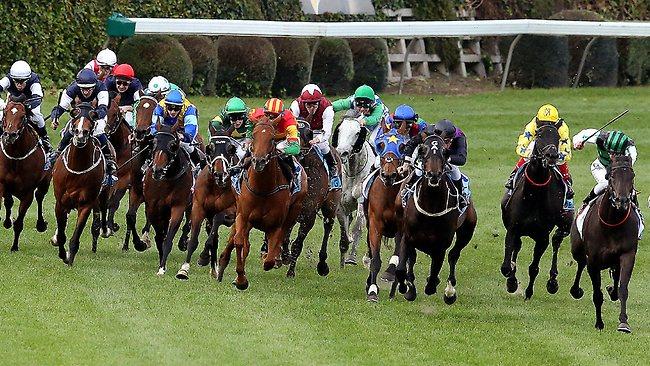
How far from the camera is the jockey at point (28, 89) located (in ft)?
51.1

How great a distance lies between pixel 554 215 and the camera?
569 inches

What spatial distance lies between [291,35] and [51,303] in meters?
16.7

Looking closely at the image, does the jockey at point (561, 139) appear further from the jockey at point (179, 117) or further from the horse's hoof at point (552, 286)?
the jockey at point (179, 117)

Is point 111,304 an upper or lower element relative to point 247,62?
lower

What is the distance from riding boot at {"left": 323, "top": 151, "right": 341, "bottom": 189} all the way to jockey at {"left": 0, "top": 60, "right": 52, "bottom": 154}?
309cm

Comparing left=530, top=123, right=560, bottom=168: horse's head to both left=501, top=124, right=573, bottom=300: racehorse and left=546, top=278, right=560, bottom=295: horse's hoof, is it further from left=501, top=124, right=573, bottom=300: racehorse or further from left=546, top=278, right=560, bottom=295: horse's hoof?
left=546, top=278, right=560, bottom=295: horse's hoof

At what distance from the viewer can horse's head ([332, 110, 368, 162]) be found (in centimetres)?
1553

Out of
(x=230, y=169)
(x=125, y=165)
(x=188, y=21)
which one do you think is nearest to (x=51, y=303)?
(x=230, y=169)

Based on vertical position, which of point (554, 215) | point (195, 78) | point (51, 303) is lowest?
point (51, 303)

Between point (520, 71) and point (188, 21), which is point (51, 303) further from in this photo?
point (520, 71)

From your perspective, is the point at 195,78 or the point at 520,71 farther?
the point at 520,71

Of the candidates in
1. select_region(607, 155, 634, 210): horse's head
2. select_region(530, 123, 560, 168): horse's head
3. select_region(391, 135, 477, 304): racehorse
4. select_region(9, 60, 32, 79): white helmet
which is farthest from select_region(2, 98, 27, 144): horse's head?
select_region(607, 155, 634, 210): horse's head

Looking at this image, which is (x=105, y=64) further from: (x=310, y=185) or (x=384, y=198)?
(x=384, y=198)

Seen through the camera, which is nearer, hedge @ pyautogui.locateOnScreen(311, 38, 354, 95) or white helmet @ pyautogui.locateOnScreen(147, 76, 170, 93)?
white helmet @ pyautogui.locateOnScreen(147, 76, 170, 93)
